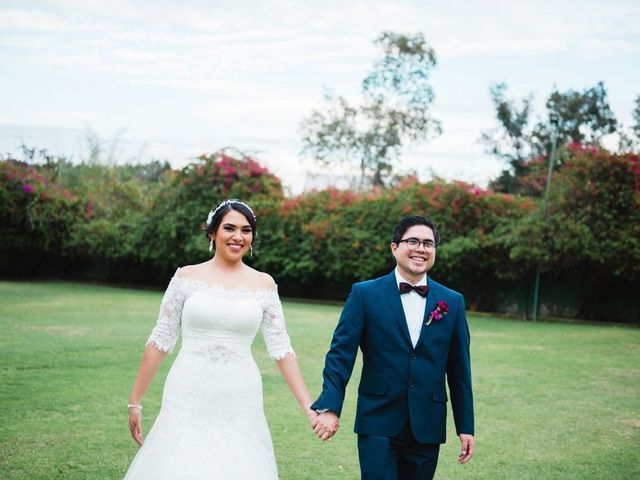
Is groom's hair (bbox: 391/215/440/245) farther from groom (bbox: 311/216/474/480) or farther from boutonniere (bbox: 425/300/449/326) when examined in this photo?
boutonniere (bbox: 425/300/449/326)

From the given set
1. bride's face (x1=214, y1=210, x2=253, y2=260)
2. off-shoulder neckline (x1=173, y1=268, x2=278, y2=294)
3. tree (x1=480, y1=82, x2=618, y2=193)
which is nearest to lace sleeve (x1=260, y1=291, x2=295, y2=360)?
off-shoulder neckline (x1=173, y1=268, x2=278, y2=294)

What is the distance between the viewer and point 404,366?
4.19 meters

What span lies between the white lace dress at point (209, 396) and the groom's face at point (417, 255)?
86cm

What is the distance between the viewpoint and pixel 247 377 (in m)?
4.47

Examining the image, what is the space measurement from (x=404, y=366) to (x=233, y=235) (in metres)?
1.24

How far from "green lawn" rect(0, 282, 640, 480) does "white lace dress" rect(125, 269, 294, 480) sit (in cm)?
227

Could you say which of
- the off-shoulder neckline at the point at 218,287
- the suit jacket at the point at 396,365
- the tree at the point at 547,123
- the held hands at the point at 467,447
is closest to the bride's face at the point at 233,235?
the off-shoulder neckline at the point at 218,287

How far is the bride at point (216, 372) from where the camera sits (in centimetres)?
423

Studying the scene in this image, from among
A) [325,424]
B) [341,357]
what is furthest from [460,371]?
[325,424]

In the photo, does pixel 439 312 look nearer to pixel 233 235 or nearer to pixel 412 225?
pixel 412 225

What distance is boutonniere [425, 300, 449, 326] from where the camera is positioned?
4.22 meters

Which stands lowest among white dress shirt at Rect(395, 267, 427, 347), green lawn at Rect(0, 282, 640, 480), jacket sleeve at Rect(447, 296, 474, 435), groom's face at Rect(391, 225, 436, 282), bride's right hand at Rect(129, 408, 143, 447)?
green lawn at Rect(0, 282, 640, 480)

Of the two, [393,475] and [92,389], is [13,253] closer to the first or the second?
[92,389]

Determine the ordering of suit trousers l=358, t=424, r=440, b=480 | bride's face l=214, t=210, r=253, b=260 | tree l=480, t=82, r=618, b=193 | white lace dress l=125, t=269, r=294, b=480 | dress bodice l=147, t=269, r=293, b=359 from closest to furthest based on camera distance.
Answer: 1. suit trousers l=358, t=424, r=440, b=480
2. white lace dress l=125, t=269, r=294, b=480
3. dress bodice l=147, t=269, r=293, b=359
4. bride's face l=214, t=210, r=253, b=260
5. tree l=480, t=82, r=618, b=193
